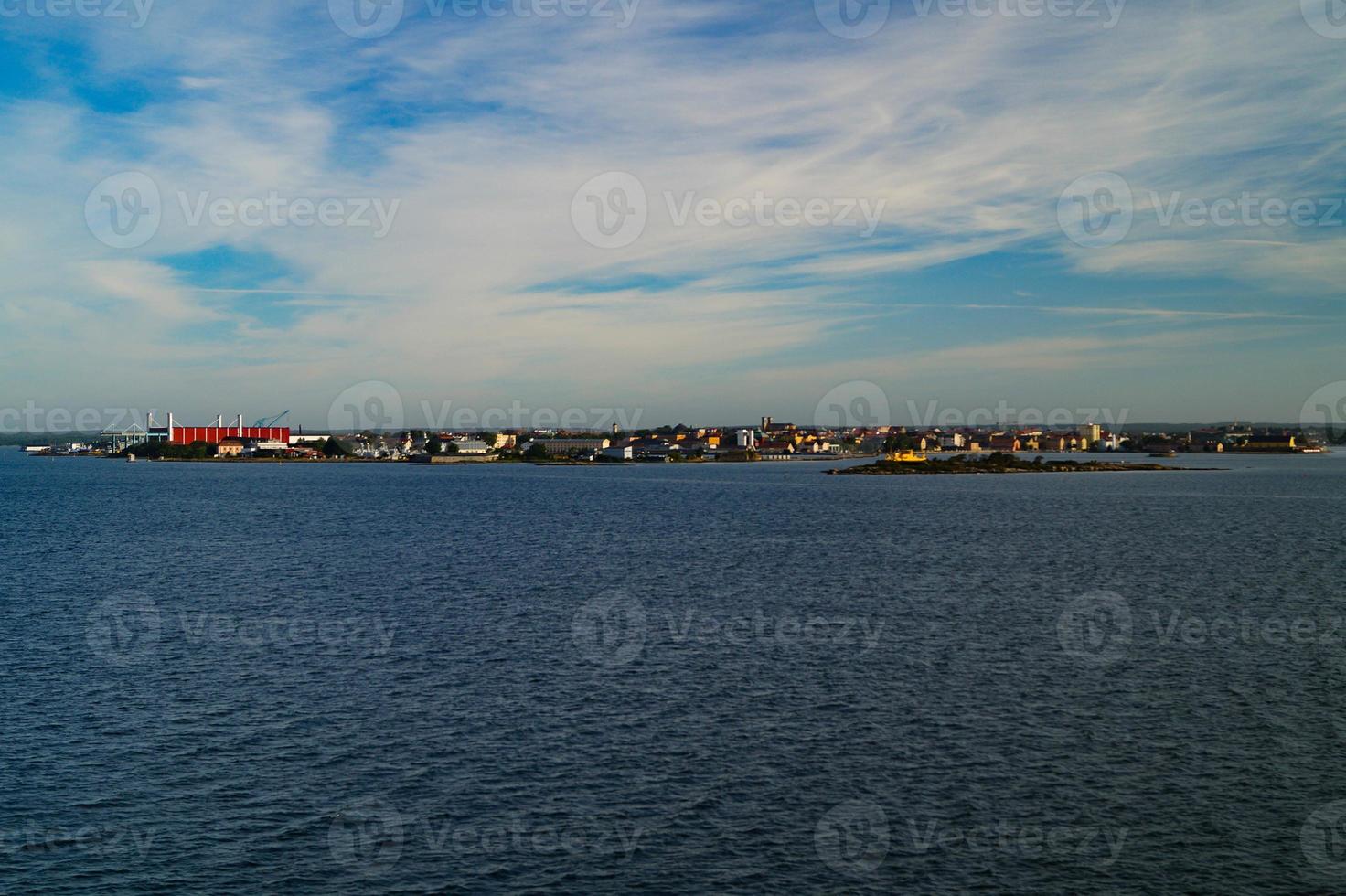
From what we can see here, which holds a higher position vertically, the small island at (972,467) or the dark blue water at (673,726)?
the small island at (972,467)

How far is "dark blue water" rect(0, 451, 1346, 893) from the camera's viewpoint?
1195 centimetres

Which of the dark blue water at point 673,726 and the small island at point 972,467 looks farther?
the small island at point 972,467

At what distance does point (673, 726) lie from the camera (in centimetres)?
1670

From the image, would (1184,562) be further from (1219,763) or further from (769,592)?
(1219,763)

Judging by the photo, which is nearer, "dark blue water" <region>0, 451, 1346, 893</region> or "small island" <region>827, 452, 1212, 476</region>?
"dark blue water" <region>0, 451, 1346, 893</region>

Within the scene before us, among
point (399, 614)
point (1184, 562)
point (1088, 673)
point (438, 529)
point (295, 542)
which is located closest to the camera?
point (1088, 673)

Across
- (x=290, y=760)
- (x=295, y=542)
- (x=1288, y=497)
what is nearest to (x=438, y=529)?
(x=295, y=542)

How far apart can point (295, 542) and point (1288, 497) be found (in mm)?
74884

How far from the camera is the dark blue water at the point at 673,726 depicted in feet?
39.2

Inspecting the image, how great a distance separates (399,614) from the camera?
1058 inches

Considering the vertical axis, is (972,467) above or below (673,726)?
above

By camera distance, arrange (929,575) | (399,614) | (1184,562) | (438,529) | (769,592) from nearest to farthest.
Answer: (399,614) → (769,592) → (929,575) → (1184,562) → (438,529)

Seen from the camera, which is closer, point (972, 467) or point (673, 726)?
point (673, 726)

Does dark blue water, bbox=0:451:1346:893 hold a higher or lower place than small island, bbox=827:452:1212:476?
lower
